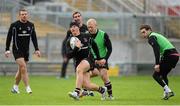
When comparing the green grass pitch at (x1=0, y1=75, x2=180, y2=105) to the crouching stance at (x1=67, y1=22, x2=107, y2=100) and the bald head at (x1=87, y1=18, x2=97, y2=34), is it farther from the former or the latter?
the bald head at (x1=87, y1=18, x2=97, y2=34)

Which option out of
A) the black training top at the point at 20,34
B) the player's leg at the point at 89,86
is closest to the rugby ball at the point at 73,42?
the player's leg at the point at 89,86

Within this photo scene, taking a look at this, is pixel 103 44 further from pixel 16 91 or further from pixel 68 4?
pixel 68 4

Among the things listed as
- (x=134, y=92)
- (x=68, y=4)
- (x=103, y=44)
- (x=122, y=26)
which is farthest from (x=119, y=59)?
(x=103, y=44)

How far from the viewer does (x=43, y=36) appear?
33.3 metres

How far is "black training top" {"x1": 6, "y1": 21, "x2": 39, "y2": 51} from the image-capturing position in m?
19.9

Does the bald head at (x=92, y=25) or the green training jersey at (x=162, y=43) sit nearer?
the bald head at (x=92, y=25)

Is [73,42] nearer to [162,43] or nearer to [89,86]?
[89,86]

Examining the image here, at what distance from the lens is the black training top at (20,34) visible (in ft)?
65.4

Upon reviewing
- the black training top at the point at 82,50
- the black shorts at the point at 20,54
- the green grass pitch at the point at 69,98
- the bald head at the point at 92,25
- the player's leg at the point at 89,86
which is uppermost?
the bald head at the point at 92,25

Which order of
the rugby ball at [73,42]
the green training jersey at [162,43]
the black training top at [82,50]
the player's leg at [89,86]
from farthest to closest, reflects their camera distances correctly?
the green training jersey at [162,43] < the player's leg at [89,86] < the black training top at [82,50] < the rugby ball at [73,42]

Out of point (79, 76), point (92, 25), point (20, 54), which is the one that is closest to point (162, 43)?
point (92, 25)

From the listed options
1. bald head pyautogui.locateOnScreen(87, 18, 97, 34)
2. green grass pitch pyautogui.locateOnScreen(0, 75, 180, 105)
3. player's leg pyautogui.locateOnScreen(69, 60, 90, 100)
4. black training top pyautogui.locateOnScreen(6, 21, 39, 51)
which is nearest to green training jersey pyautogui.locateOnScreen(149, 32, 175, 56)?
green grass pitch pyautogui.locateOnScreen(0, 75, 180, 105)

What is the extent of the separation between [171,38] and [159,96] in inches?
642

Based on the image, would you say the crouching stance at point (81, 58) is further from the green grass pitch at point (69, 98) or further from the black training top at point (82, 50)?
the green grass pitch at point (69, 98)
